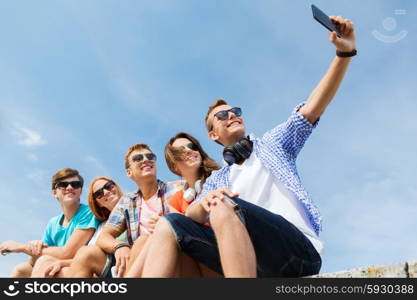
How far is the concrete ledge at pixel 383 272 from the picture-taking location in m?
3.17

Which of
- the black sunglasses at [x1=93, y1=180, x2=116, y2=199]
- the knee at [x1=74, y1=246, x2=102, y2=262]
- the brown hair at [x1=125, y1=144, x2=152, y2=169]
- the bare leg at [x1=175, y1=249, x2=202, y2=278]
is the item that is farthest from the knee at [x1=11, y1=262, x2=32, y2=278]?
the bare leg at [x1=175, y1=249, x2=202, y2=278]

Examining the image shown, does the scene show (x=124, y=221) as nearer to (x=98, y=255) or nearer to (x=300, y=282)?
(x=98, y=255)

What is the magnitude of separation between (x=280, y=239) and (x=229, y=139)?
66.3 inches

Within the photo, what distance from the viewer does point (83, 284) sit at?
3.63 meters

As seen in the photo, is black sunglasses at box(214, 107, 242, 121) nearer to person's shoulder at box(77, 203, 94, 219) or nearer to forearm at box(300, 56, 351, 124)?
forearm at box(300, 56, 351, 124)

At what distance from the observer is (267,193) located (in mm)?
4363

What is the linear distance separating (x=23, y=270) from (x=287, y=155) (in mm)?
5127

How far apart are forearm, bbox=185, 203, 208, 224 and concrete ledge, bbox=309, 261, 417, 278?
1024 millimetres

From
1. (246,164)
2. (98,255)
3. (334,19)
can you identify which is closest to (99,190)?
(98,255)

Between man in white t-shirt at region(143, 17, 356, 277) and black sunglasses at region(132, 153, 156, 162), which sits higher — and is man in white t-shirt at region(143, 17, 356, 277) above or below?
below

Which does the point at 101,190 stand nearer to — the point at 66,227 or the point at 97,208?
the point at 97,208
